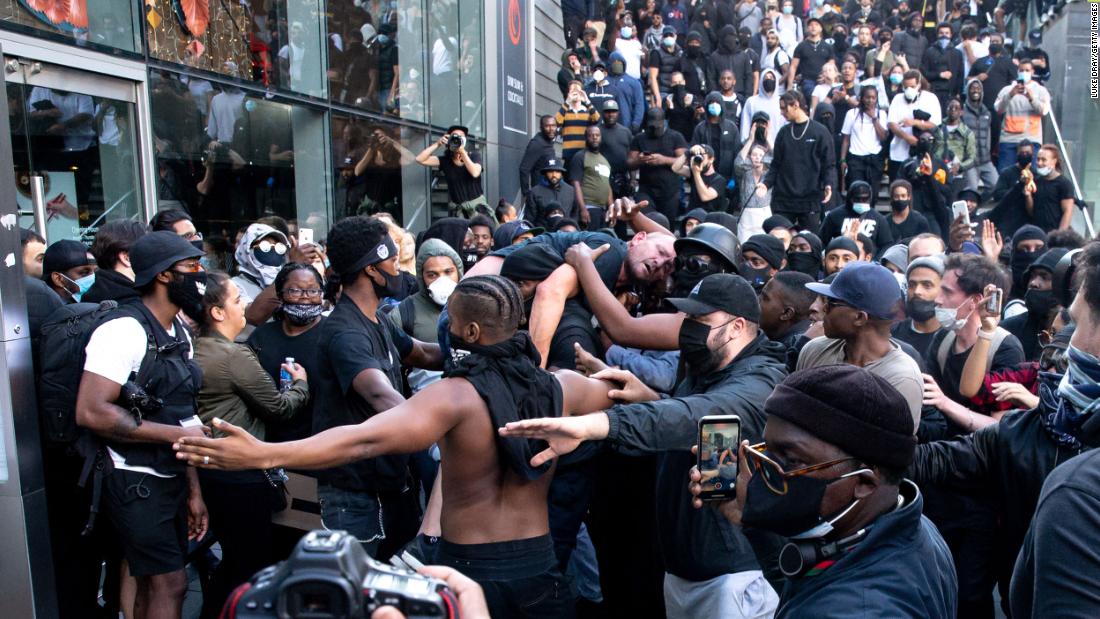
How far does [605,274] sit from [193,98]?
527 cm

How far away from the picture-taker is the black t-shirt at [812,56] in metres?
14.4

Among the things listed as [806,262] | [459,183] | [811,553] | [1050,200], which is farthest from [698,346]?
[459,183]

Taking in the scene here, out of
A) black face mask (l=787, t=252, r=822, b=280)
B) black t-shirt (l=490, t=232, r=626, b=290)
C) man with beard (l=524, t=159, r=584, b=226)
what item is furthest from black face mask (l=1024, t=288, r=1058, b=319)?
man with beard (l=524, t=159, r=584, b=226)

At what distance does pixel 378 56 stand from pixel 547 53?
777 cm

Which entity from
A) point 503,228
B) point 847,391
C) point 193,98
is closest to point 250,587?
point 847,391

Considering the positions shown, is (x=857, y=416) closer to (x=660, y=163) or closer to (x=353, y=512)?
(x=353, y=512)

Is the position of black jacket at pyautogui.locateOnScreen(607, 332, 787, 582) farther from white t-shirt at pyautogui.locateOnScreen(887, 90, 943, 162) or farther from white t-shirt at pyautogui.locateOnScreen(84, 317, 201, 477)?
white t-shirt at pyautogui.locateOnScreen(887, 90, 943, 162)

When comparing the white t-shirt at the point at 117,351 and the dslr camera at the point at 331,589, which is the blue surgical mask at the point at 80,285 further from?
the dslr camera at the point at 331,589

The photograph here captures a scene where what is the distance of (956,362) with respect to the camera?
4277 mm

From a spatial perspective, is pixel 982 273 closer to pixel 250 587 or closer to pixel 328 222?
pixel 250 587

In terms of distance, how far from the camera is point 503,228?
6988 millimetres

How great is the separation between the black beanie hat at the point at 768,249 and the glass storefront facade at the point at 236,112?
489cm

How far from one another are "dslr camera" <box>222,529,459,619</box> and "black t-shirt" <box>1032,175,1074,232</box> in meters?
9.77

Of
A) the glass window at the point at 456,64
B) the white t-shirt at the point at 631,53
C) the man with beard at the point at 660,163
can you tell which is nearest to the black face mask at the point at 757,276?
the man with beard at the point at 660,163
